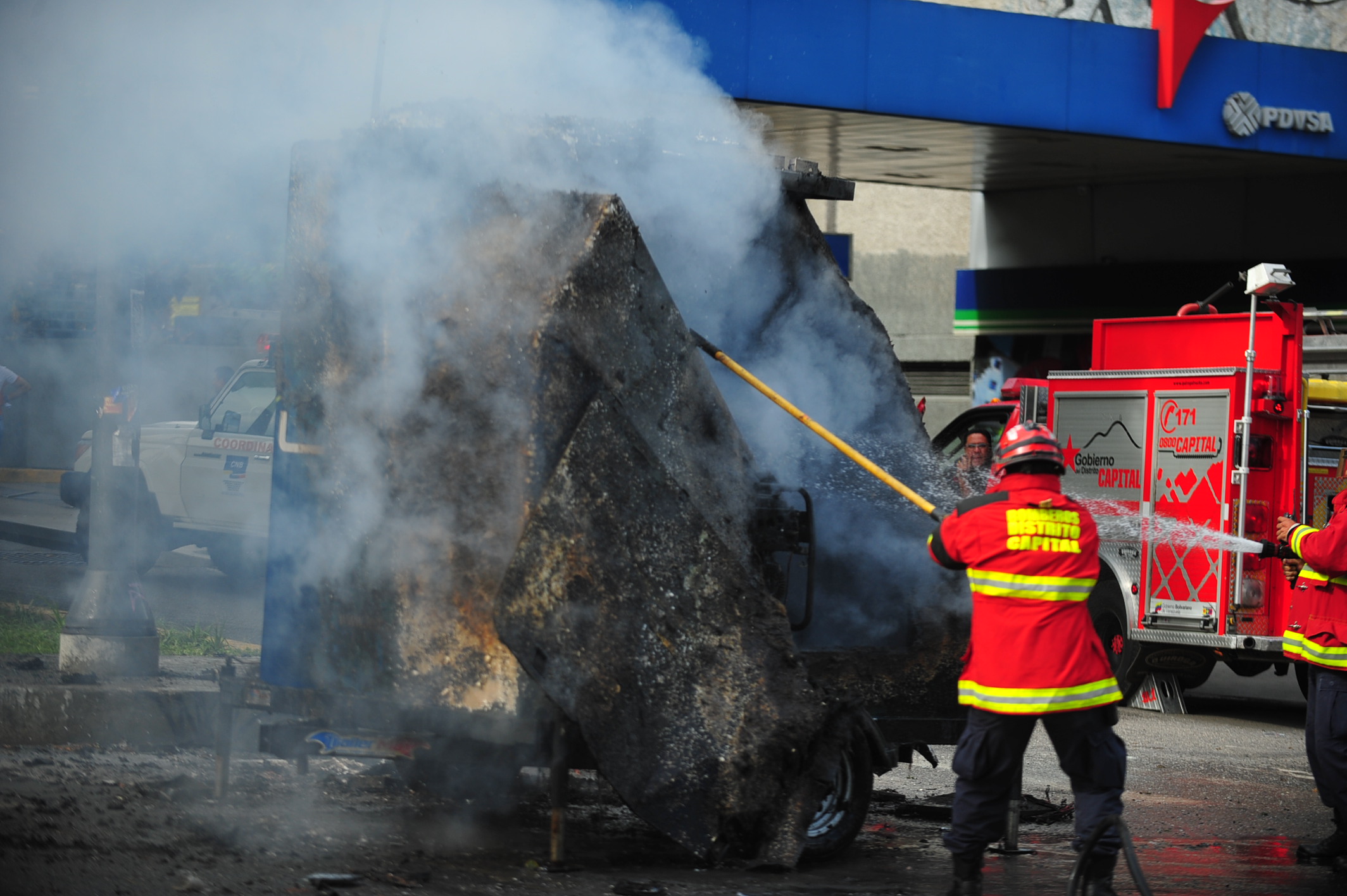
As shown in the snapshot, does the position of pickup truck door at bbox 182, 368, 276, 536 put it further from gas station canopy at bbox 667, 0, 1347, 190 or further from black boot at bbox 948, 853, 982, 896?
black boot at bbox 948, 853, 982, 896

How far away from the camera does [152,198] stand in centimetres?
732

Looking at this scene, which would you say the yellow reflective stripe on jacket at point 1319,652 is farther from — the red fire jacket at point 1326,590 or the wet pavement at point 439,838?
the wet pavement at point 439,838

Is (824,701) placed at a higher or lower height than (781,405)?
lower

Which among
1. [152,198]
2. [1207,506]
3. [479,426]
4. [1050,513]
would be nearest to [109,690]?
[152,198]

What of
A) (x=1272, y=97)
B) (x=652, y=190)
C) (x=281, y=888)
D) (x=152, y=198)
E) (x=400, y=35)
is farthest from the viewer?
(x=1272, y=97)

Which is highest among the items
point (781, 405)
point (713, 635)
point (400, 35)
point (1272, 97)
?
point (1272, 97)

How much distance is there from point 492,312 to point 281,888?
1885mm

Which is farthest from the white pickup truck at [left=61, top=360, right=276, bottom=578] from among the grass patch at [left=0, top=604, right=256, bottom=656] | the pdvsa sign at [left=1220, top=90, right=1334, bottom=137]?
the pdvsa sign at [left=1220, top=90, right=1334, bottom=137]

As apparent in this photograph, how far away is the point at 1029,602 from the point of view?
181 inches

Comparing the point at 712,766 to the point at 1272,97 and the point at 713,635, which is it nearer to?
the point at 713,635

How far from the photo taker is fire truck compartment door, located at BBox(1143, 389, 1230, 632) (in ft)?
29.7

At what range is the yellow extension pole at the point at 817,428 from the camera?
5.19 metres

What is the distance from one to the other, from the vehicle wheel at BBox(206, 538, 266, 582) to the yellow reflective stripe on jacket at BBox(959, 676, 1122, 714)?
852 cm

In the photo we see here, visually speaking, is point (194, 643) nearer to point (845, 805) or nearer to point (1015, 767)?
point (845, 805)
